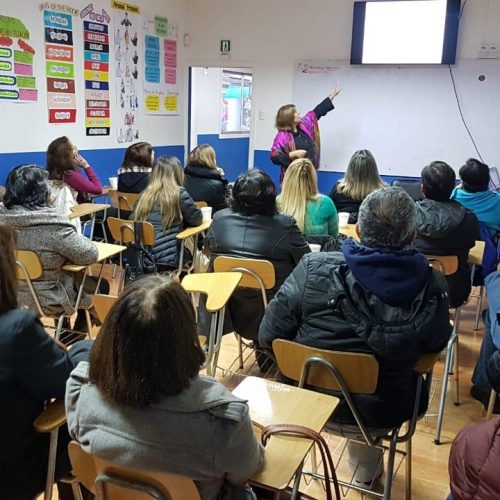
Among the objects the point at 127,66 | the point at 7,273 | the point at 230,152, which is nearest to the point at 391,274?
the point at 7,273

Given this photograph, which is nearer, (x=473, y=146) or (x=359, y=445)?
(x=359, y=445)

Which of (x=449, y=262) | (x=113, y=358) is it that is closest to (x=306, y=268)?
(x=113, y=358)

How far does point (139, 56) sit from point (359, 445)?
5.18 meters

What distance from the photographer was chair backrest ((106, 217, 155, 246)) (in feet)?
11.8

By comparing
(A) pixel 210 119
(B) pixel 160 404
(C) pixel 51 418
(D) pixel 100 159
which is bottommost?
(C) pixel 51 418

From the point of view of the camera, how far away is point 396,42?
5598 millimetres

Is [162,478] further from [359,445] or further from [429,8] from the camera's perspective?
[429,8]

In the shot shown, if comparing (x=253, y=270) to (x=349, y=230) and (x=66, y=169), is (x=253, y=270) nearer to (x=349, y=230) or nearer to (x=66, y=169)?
(x=349, y=230)

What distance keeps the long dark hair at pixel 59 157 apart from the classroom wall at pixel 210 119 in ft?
11.1

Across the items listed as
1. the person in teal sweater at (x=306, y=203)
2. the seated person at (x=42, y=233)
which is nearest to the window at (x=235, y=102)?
the person in teal sweater at (x=306, y=203)

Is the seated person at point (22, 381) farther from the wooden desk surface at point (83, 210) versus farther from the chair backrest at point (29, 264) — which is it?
the wooden desk surface at point (83, 210)

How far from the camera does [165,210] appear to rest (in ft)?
12.0

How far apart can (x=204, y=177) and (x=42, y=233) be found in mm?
1999

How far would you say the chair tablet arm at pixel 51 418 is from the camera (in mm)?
1453
